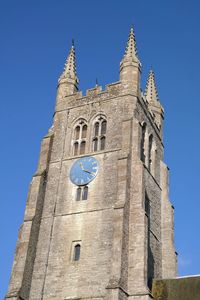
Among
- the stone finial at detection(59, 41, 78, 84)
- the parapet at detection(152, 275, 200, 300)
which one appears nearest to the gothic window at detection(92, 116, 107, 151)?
the stone finial at detection(59, 41, 78, 84)

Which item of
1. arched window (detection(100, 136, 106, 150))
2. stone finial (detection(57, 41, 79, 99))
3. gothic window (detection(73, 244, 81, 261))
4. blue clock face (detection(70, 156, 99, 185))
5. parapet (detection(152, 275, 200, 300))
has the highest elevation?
stone finial (detection(57, 41, 79, 99))

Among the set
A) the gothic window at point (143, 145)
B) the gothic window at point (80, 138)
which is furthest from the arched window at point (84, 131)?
the gothic window at point (143, 145)

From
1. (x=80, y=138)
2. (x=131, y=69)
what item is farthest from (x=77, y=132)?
(x=131, y=69)

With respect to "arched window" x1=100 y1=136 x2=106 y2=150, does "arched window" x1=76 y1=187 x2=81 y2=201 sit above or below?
below

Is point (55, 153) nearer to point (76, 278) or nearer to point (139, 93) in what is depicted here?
point (139, 93)

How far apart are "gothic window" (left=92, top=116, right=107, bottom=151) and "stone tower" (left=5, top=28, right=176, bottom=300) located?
8cm

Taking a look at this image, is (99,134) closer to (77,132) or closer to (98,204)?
(77,132)

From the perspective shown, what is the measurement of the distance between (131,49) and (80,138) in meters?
8.65

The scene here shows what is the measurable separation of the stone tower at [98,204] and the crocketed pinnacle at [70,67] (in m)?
0.34

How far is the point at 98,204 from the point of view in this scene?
33.1 metres

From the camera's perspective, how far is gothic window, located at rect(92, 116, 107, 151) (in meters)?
36.6

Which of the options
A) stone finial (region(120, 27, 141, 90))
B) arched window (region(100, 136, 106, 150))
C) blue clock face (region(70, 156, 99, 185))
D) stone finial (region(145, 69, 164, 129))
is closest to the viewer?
blue clock face (region(70, 156, 99, 185))

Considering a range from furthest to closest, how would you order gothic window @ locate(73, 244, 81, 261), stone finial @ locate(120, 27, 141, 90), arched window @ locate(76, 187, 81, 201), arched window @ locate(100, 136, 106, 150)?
stone finial @ locate(120, 27, 141, 90)
arched window @ locate(100, 136, 106, 150)
arched window @ locate(76, 187, 81, 201)
gothic window @ locate(73, 244, 81, 261)

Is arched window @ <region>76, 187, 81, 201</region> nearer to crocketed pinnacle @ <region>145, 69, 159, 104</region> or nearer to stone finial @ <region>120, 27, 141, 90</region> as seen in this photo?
stone finial @ <region>120, 27, 141, 90</region>
